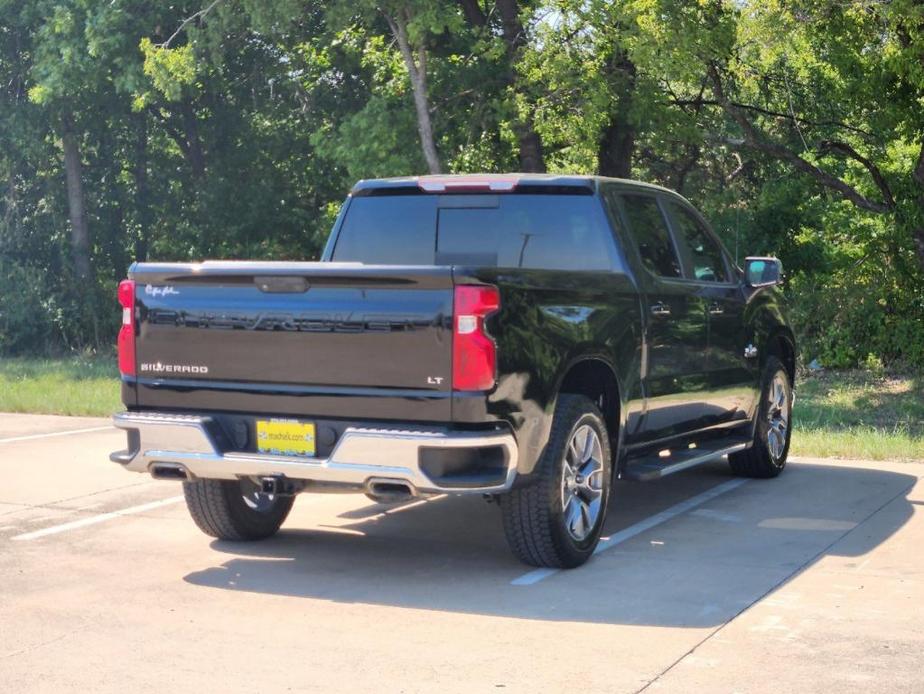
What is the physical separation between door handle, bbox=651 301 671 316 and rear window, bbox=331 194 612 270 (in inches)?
15.2

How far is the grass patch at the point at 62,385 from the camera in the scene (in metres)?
15.8

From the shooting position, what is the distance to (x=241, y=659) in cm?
575

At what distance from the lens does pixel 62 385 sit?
19.0 metres

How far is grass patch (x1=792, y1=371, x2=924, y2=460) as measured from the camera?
1182 cm

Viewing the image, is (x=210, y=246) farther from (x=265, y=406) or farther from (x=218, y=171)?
(x=265, y=406)

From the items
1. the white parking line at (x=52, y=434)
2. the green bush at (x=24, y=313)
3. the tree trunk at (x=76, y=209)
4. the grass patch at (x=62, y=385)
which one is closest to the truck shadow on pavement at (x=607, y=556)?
the white parking line at (x=52, y=434)

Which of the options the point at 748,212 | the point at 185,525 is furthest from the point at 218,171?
the point at 185,525

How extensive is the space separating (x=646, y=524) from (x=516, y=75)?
1346 centimetres

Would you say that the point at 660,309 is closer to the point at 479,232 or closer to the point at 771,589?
the point at 479,232

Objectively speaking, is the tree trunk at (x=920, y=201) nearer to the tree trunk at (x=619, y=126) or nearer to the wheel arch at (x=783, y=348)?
the tree trunk at (x=619, y=126)

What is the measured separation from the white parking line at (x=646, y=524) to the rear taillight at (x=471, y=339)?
3.85ft

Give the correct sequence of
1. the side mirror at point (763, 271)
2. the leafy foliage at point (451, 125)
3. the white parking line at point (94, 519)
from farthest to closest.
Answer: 1. the leafy foliage at point (451, 125)
2. the side mirror at point (763, 271)
3. the white parking line at point (94, 519)

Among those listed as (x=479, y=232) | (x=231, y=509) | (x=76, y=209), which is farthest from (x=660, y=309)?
(x=76, y=209)

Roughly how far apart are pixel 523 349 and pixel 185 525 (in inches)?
117
